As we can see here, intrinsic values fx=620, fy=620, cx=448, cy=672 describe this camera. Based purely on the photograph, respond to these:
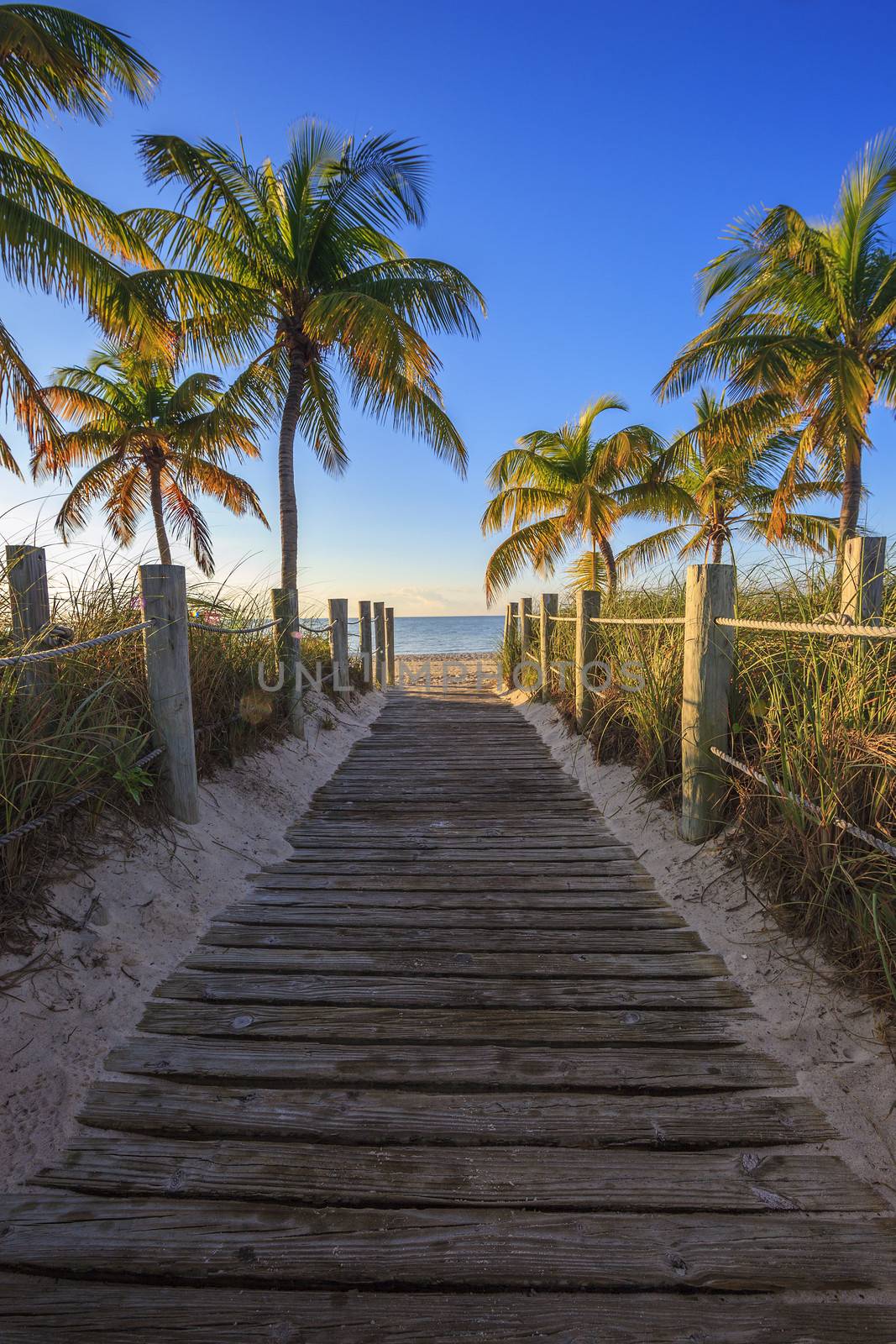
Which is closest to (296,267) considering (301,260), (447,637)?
(301,260)

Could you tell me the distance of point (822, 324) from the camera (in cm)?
1148

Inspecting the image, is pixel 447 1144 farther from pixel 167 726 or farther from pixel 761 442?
pixel 761 442

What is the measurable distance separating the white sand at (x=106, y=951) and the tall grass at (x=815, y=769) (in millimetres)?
2436

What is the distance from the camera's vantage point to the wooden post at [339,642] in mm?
8031

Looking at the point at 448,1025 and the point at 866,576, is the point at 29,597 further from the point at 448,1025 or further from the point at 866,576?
the point at 866,576

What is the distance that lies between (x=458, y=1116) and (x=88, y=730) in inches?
82.3

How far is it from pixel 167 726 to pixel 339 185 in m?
7.90

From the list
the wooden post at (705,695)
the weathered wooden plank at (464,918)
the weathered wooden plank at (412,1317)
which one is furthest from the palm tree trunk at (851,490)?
the weathered wooden plank at (412,1317)

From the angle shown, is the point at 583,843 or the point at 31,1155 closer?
the point at 31,1155

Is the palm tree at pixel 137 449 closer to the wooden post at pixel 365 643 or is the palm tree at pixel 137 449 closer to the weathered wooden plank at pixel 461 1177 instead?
the wooden post at pixel 365 643

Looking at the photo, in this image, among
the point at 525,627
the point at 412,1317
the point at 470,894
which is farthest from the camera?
the point at 525,627

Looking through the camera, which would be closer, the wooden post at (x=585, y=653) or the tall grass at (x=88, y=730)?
the tall grass at (x=88, y=730)

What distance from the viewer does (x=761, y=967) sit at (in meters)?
2.40

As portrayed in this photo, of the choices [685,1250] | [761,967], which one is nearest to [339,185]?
[761,967]
